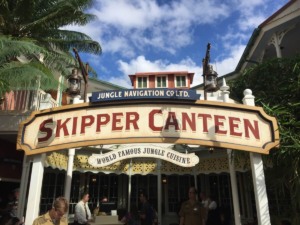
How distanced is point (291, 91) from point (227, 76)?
8.76 metres

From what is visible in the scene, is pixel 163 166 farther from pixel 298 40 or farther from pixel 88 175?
pixel 298 40

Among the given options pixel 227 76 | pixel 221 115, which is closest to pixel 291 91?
pixel 221 115

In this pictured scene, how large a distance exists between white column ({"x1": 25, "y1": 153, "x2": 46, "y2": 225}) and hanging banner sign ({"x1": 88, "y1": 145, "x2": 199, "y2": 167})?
1049mm

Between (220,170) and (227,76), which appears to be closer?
(220,170)

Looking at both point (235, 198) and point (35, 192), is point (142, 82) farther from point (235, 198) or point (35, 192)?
point (35, 192)

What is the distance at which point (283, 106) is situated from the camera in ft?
25.8

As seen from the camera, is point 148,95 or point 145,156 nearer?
point 148,95

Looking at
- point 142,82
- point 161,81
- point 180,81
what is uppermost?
point 161,81

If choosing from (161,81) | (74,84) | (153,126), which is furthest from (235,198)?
(161,81)

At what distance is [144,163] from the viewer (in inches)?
473

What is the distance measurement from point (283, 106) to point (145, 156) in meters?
4.21

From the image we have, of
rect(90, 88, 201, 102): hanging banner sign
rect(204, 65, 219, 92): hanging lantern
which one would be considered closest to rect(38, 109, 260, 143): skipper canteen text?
rect(90, 88, 201, 102): hanging banner sign

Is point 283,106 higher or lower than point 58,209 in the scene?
higher

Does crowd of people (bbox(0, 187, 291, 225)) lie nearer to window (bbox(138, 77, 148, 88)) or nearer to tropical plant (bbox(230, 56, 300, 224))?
tropical plant (bbox(230, 56, 300, 224))
